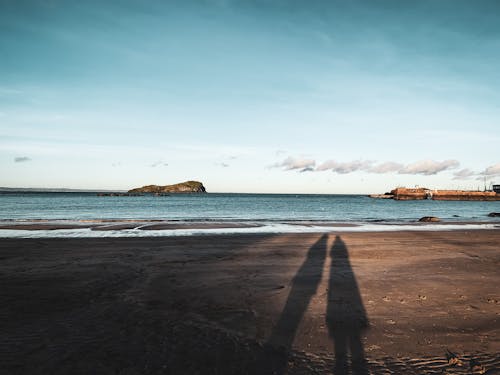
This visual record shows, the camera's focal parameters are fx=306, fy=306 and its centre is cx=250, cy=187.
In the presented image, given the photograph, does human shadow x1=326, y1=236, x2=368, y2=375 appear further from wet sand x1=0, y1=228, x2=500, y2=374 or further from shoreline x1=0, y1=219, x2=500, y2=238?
shoreline x1=0, y1=219, x2=500, y2=238

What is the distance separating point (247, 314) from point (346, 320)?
71.0 inches

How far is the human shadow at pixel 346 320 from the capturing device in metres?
4.14

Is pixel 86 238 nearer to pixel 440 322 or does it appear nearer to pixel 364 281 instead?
pixel 364 281

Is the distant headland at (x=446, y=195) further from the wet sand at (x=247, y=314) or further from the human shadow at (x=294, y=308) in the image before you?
the human shadow at (x=294, y=308)

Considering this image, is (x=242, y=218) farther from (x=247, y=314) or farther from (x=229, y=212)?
(x=247, y=314)

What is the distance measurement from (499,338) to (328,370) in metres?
3.07

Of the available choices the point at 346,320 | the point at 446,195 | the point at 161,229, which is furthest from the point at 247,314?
the point at 446,195

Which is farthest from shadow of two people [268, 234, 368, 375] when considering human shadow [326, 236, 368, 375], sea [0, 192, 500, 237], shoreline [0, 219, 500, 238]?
sea [0, 192, 500, 237]

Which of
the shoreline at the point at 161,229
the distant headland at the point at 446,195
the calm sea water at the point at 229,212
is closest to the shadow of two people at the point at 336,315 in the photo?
the shoreline at the point at 161,229

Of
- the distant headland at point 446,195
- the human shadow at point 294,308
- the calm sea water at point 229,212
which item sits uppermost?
the distant headland at point 446,195

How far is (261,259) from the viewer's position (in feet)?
35.8

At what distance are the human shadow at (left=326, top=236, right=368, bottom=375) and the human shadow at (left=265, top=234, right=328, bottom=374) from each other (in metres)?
0.48

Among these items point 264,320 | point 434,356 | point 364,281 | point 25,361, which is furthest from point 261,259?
point 25,361

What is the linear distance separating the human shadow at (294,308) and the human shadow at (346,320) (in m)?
0.48
